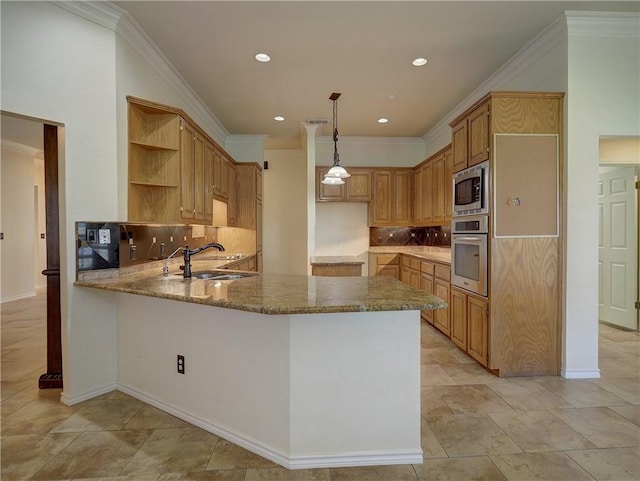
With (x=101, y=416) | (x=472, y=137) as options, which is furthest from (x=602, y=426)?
(x=101, y=416)

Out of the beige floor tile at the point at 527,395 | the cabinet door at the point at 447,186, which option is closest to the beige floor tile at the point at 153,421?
the beige floor tile at the point at 527,395

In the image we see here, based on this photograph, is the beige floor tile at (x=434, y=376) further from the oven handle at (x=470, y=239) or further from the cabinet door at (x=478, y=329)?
the oven handle at (x=470, y=239)

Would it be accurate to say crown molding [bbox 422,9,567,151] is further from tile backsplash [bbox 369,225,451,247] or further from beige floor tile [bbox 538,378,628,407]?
beige floor tile [bbox 538,378,628,407]

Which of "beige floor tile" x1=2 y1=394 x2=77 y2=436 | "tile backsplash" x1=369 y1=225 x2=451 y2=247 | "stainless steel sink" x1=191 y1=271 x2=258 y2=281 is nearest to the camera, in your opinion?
"beige floor tile" x1=2 y1=394 x2=77 y2=436

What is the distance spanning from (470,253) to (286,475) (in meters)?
2.45

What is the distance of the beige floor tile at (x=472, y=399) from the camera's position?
2.36 m

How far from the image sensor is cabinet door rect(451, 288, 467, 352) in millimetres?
3389

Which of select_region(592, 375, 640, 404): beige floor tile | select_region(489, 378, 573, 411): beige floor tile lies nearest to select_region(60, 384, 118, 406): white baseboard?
select_region(489, 378, 573, 411): beige floor tile

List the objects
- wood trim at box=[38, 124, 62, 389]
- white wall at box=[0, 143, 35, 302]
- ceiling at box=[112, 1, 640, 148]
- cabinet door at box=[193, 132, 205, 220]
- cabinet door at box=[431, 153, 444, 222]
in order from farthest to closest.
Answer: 1. white wall at box=[0, 143, 35, 302]
2. cabinet door at box=[431, 153, 444, 222]
3. cabinet door at box=[193, 132, 205, 220]
4. ceiling at box=[112, 1, 640, 148]
5. wood trim at box=[38, 124, 62, 389]

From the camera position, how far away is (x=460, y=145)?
3393mm

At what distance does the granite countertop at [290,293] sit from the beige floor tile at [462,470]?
90 centimetres

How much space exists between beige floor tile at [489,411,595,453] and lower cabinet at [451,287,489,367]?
0.74 meters

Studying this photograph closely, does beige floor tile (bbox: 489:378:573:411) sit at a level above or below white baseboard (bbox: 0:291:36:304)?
below

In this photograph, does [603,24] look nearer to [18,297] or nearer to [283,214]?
[283,214]
